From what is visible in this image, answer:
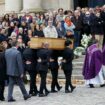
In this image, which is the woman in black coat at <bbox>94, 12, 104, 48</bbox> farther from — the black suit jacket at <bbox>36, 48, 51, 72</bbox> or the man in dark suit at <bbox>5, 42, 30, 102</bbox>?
the man in dark suit at <bbox>5, 42, 30, 102</bbox>

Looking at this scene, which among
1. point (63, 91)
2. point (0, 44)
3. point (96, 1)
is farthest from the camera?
point (96, 1)

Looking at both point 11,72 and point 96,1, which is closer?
point 11,72

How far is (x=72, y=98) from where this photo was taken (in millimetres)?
15773

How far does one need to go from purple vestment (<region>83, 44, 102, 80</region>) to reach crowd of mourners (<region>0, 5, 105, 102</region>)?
6cm

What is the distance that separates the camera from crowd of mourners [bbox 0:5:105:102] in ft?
52.1

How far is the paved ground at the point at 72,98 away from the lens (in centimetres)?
1499

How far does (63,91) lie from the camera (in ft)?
57.0

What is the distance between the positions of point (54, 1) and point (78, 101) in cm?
1314

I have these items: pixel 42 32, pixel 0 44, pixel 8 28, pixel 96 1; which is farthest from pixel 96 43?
pixel 96 1

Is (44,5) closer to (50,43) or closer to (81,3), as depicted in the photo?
(81,3)

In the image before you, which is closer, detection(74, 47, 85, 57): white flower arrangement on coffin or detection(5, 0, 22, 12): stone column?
detection(74, 47, 85, 57): white flower arrangement on coffin

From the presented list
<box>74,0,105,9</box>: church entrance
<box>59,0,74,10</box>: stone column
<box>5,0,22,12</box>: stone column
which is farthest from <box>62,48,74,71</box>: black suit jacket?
<box>5,0,22,12</box>: stone column

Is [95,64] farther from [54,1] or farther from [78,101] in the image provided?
[54,1]

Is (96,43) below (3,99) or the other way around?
the other way around
